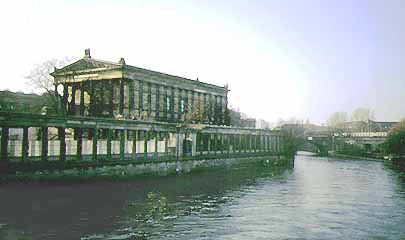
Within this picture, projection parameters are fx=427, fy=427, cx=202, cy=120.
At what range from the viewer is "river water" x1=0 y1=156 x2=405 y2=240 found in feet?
60.3

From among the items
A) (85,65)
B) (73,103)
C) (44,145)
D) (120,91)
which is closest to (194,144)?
(120,91)

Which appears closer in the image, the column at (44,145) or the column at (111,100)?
the column at (44,145)

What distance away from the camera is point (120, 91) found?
5769cm

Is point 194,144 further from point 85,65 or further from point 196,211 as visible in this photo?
point 196,211

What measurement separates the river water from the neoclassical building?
24.4 m

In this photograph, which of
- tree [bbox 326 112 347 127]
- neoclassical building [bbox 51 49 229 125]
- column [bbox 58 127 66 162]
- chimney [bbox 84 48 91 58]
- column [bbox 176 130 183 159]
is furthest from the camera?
tree [bbox 326 112 347 127]

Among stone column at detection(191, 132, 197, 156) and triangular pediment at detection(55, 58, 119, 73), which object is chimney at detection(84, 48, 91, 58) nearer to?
triangular pediment at detection(55, 58, 119, 73)

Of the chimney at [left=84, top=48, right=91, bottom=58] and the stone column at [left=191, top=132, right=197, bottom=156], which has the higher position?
the chimney at [left=84, top=48, right=91, bottom=58]

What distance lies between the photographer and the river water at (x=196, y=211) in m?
18.4

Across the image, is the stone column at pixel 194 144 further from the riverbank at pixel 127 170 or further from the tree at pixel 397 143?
the tree at pixel 397 143

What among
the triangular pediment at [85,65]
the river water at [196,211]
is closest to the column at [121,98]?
the triangular pediment at [85,65]

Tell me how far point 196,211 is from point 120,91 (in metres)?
36.9

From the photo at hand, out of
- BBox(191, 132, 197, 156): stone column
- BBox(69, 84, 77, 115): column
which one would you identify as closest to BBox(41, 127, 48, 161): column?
BBox(191, 132, 197, 156): stone column

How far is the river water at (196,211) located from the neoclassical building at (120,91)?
80.1ft
